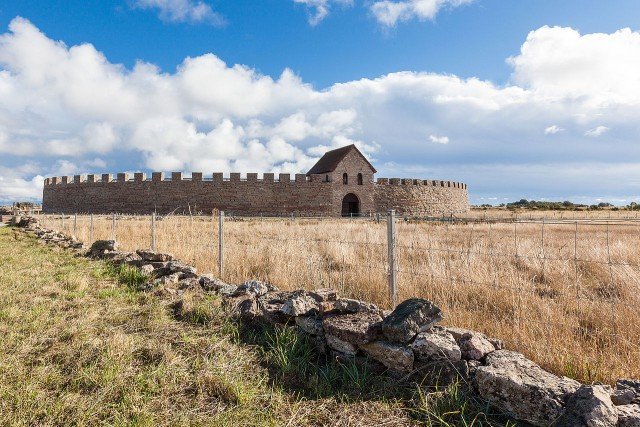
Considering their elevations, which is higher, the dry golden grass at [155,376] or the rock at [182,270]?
the rock at [182,270]

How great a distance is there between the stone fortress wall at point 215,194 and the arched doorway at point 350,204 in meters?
0.64

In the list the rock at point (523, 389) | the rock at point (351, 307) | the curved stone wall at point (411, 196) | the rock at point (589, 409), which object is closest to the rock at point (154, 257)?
the rock at point (351, 307)

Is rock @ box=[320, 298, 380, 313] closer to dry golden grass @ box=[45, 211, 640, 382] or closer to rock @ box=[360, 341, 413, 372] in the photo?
rock @ box=[360, 341, 413, 372]

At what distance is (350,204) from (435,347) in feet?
116

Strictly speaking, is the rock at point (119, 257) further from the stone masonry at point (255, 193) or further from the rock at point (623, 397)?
the stone masonry at point (255, 193)

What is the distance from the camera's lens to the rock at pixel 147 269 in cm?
691

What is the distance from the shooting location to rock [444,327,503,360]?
120 inches

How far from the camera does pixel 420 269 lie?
21.7ft

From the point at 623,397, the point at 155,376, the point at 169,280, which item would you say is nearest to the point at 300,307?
the point at 155,376

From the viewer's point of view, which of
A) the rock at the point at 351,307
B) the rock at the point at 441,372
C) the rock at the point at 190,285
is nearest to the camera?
the rock at the point at 441,372

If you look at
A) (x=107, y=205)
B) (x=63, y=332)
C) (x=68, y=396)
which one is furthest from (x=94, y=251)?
(x=107, y=205)

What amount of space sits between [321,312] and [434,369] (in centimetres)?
136

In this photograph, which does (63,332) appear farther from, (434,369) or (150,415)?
(434,369)

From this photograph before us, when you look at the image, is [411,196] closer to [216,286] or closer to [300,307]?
[216,286]
